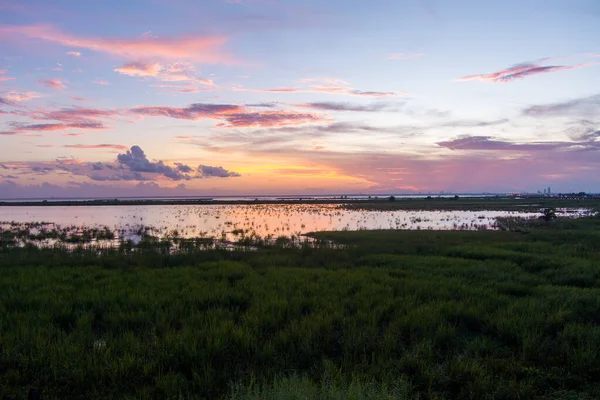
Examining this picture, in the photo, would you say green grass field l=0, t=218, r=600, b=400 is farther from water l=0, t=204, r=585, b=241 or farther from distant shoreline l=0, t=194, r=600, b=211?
distant shoreline l=0, t=194, r=600, b=211

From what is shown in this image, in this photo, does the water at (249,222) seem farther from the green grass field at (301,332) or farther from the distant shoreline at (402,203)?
the distant shoreline at (402,203)

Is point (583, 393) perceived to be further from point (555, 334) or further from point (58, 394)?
point (58, 394)

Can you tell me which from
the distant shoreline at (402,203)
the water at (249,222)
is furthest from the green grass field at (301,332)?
the distant shoreline at (402,203)

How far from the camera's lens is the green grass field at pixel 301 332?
6.12 meters

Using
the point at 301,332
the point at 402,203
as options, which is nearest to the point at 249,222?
the point at 301,332

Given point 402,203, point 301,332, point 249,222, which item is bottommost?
point 301,332

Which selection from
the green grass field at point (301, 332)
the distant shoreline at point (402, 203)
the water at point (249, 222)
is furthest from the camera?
the distant shoreline at point (402, 203)

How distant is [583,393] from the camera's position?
5.93 metres

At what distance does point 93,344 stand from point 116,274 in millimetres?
7084

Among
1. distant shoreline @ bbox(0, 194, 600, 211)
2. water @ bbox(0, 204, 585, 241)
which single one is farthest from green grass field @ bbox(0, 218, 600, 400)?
distant shoreline @ bbox(0, 194, 600, 211)

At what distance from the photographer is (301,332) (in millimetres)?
7957

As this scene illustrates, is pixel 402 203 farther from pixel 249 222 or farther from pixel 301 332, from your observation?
pixel 301 332

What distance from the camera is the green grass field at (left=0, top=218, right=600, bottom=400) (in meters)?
6.12

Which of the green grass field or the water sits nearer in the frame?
the green grass field
